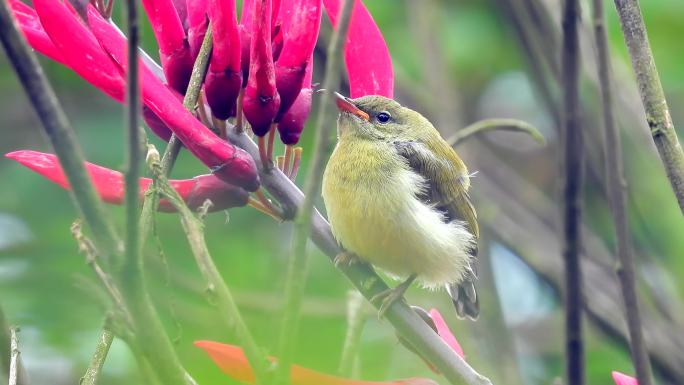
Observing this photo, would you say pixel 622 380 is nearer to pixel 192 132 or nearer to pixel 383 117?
pixel 192 132

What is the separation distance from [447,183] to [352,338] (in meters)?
0.97

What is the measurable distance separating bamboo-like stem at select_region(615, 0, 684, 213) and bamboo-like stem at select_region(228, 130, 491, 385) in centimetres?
33

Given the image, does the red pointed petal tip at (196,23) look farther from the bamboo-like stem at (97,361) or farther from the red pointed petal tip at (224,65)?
the bamboo-like stem at (97,361)

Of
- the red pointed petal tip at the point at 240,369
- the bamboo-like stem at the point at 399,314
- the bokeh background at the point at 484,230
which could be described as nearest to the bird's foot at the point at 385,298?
the bamboo-like stem at the point at 399,314

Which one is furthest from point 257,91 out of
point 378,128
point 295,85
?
point 378,128

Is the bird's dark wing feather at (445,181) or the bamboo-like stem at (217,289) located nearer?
the bamboo-like stem at (217,289)

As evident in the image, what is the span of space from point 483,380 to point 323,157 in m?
0.53

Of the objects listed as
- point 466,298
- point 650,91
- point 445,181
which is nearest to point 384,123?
point 445,181

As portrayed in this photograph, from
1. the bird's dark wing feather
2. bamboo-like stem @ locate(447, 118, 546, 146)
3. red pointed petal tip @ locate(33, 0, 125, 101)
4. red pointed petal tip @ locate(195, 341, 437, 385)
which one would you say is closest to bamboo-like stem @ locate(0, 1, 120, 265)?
red pointed petal tip @ locate(195, 341, 437, 385)

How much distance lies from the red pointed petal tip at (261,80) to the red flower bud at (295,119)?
78 mm

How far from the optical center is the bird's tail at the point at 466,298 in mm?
2035

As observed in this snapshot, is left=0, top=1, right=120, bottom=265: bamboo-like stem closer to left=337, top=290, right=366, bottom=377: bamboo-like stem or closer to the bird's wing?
left=337, top=290, right=366, bottom=377: bamboo-like stem

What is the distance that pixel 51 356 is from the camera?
7.73ft

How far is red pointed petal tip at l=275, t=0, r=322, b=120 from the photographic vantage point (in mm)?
1326
